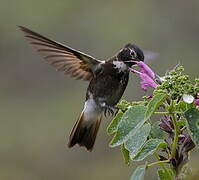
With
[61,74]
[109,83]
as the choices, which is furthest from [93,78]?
[61,74]

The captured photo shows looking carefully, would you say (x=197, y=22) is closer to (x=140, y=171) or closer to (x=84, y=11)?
(x=84, y=11)

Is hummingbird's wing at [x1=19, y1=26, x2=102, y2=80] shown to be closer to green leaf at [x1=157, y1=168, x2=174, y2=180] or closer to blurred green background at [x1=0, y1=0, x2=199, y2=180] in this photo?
green leaf at [x1=157, y1=168, x2=174, y2=180]

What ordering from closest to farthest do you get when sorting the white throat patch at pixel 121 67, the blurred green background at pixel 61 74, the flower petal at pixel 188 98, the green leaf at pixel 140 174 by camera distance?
the flower petal at pixel 188 98
the green leaf at pixel 140 174
the white throat patch at pixel 121 67
the blurred green background at pixel 61 74

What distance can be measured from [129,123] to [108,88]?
1.08m

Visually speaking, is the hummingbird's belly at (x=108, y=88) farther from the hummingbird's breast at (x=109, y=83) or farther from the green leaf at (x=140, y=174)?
the green leaf at (x=140, y=174)

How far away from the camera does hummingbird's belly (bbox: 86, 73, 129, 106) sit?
8.04ft

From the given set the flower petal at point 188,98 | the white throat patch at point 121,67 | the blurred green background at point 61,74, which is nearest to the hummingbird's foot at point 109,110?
the white throat patch at point 121,67

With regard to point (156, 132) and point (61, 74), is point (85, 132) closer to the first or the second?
point (156, 132)

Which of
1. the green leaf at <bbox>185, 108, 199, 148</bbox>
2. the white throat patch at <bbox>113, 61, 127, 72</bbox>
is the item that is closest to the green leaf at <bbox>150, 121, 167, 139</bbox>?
the green leaf at <bbox>185, 108, 199, 148</bbox>

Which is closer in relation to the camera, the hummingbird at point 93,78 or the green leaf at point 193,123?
the green leaf at point 193,123

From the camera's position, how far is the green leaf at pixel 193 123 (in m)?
1.35

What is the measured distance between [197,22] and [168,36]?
0.26 m

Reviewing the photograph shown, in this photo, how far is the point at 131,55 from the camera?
2.29 meters

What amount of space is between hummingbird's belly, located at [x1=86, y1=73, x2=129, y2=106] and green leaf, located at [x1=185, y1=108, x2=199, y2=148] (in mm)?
1048
